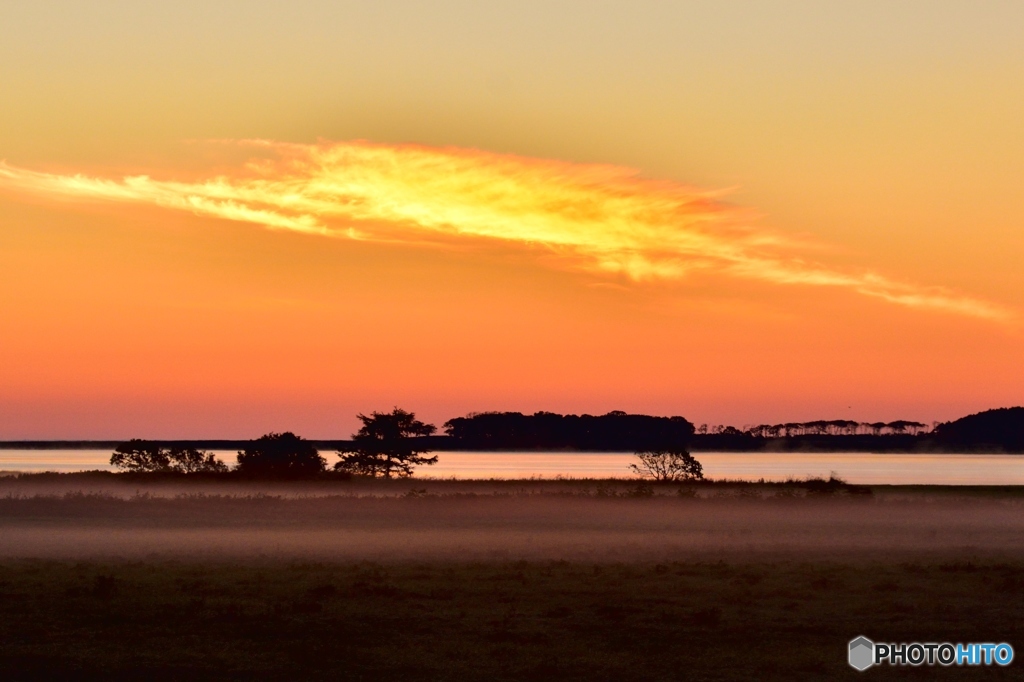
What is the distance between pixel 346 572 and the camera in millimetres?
24188

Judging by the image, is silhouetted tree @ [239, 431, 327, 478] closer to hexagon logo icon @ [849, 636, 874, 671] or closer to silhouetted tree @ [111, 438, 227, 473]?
silhouetted tree @ [111, 438, 227, 473]

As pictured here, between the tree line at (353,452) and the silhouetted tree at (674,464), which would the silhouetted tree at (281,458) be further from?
the silhouetted tree at (674,464)

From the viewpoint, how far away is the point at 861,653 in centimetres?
1533

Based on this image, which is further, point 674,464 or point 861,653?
point 674,464

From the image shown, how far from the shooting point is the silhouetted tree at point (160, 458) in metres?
82.1

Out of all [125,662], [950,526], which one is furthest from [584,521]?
[125,662]

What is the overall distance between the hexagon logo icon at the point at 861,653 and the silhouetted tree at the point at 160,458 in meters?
69.4

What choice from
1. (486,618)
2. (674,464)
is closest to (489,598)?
(486,618)

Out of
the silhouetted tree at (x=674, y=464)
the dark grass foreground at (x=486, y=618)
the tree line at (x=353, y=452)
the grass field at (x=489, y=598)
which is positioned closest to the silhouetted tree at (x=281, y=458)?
the tree line at (x=353, y=452)

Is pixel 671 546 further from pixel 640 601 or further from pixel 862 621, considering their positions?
pixel 862 621

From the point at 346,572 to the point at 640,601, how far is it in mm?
6762

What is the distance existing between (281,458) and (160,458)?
10739mm

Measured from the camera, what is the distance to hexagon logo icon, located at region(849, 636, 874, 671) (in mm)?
14797

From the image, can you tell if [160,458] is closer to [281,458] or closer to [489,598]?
[281,458]
